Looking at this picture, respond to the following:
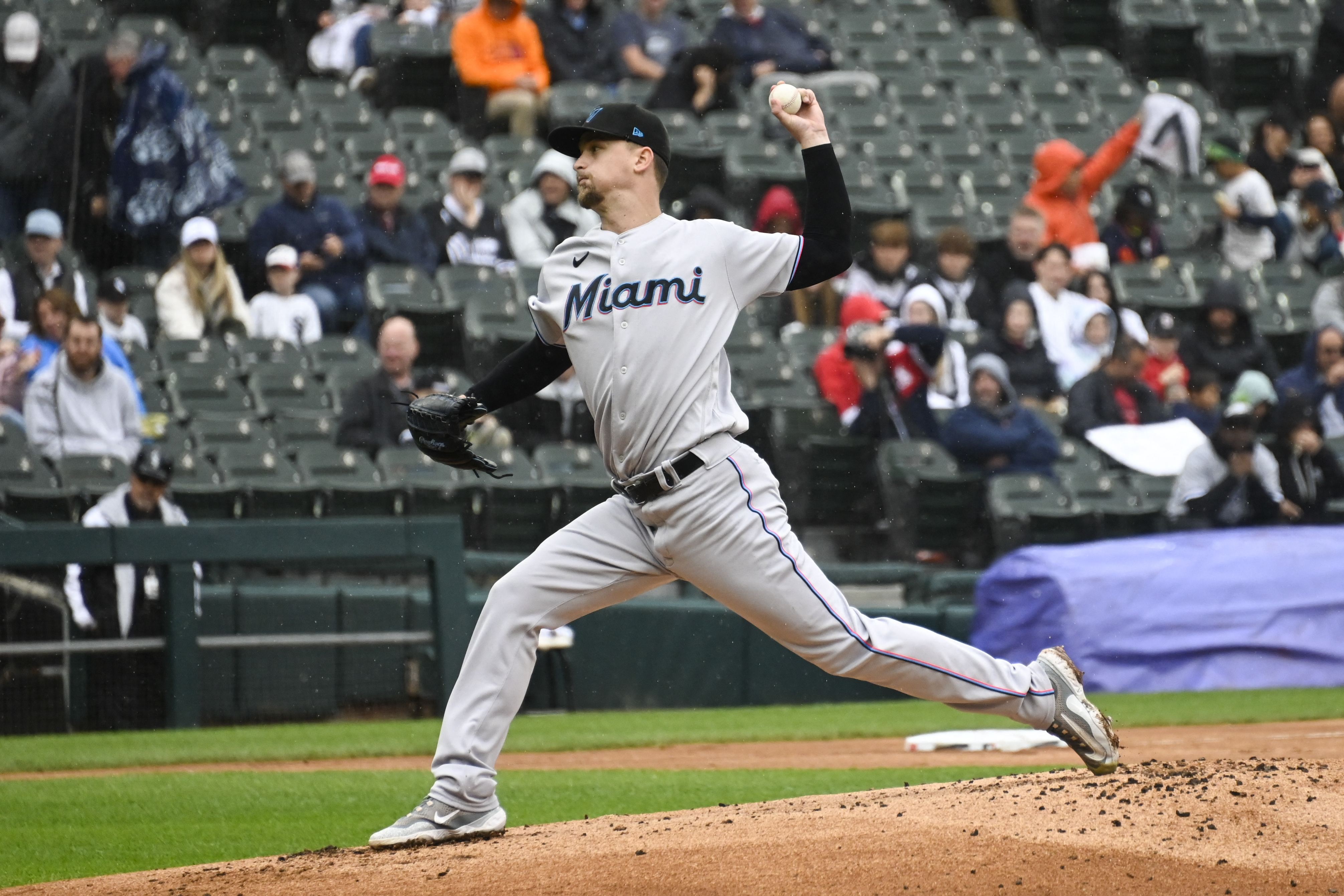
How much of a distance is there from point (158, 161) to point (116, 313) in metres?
1.23

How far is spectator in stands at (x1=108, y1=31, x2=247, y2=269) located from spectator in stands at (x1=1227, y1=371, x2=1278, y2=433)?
681cm

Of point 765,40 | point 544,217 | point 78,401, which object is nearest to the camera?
point 78,401

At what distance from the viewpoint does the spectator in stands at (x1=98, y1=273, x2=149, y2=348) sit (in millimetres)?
10641

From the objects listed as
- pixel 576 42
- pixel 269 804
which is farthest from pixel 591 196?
pixel 576 42

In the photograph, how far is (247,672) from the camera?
9.16 metres

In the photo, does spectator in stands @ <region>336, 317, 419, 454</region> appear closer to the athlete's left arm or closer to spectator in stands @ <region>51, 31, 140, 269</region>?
spectator in stands @ <region>51, 31, 140, 269</region>

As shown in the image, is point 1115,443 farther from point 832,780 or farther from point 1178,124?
point 832,780

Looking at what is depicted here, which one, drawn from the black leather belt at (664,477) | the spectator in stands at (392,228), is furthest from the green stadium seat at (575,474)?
the black leather belt at (664,477)

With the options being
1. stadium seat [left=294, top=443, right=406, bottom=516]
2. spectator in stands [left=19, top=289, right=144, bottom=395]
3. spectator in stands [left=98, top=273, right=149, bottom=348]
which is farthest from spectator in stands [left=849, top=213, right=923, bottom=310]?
spectator in stands [left=19, top=289, right=144, bottom=395]

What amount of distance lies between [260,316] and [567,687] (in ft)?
10.8

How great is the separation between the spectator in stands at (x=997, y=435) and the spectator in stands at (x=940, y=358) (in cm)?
20

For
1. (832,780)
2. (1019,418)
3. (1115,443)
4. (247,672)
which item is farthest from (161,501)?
(1115,443)

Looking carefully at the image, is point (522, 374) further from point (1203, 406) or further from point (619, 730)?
point (1203, 406)

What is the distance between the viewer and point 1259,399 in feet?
38.5
